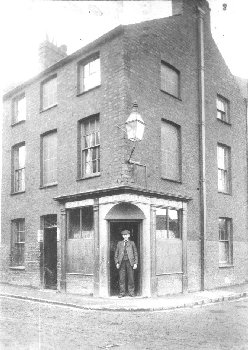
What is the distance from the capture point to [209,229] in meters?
15.6

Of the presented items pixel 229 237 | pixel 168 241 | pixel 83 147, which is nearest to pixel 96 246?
pixel 168 241

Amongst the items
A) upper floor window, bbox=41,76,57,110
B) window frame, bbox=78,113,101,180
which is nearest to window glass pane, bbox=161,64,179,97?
window frame, bbox=78,113,101,180

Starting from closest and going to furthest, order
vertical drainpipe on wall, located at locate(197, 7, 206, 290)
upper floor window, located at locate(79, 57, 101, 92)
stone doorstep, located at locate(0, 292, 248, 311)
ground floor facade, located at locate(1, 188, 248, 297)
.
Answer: stone doorstep, located at locate(0, 292, 248, 311) → ground floor facade, located at locate(1, 188, 248, 297) → upper floor window, located at locate(79, 57, 101, 92) → vertical drainpipe on wall, located at locate(197, 7, 206, 290)

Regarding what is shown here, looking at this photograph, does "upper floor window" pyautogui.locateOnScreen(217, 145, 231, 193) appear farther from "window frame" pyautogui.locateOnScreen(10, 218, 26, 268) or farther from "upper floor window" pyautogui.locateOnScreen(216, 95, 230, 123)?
"window frame" pyautogui.locateOnScreen(10, 218, 26, 268)

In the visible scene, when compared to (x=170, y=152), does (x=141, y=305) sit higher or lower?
lower

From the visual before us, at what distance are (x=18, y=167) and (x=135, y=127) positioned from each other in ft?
24.4

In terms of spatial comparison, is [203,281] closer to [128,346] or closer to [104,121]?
[104,121]

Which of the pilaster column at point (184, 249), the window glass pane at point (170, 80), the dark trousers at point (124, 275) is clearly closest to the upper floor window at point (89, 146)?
the window glass pane at point (170, 80)

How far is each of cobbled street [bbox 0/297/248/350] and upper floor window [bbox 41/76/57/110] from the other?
811cm

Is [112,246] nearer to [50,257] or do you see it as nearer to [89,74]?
[50,257]

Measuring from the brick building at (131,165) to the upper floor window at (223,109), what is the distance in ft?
0.14

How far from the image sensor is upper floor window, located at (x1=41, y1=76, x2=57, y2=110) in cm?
1582

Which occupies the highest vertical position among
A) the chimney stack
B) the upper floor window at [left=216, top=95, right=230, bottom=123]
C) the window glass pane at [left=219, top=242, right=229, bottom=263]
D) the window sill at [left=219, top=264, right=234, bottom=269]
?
the chimney stack

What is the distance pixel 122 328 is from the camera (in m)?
7.93
